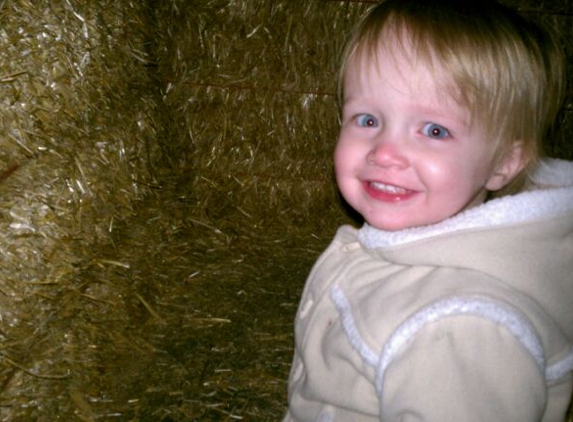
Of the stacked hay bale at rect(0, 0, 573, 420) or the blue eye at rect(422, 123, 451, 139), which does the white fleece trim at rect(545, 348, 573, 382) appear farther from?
the stacked hay bale at rect(0, 0, 573, 420)

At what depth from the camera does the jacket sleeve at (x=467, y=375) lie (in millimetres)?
955

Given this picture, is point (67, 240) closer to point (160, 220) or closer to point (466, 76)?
point (160, 220)

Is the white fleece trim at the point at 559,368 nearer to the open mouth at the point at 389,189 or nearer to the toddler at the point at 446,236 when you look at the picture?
the toddler at the point at 446,236

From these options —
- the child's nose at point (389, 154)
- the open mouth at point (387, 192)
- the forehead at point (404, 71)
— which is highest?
the forehead at point (404, 71)

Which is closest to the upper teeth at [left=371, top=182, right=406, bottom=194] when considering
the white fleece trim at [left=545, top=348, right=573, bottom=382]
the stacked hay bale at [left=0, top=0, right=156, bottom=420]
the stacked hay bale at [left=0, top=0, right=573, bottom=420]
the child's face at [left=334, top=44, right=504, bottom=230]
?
the child's face at [left=334, top=44, right=504, bottom=230]

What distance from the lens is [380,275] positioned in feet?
4.18

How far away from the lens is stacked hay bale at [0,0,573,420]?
5.62 ft

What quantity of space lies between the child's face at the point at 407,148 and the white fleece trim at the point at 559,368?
14.4 inches

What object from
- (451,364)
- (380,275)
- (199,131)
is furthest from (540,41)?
(199,131)

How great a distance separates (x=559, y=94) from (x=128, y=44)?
161 cm

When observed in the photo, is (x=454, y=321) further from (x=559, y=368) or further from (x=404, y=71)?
(x=404, y=71)

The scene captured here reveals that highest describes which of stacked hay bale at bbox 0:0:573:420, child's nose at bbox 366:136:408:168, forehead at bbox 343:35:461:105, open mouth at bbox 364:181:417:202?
forehead at bbox 343:35:461:105

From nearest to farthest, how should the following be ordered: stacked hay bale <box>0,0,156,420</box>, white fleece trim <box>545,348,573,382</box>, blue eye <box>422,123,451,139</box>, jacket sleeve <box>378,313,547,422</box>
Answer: jacket sleeve <box>378,313,547,422</box>
white fleece trim <box>545,348,573,382</box>
blue eye <box>422,123,451,139</box>
stacked hay bale <box>0,0,156,420</box>

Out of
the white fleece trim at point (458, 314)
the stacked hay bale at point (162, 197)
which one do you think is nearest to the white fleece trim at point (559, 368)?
the white fleece trim at point (458, 314)
